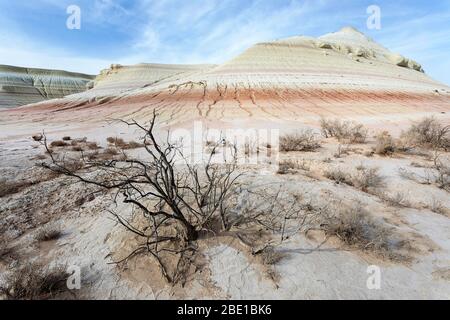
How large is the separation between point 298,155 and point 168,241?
3.44 meters

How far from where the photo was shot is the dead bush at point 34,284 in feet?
6.74

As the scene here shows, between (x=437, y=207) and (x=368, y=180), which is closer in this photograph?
(x=437, y=207)

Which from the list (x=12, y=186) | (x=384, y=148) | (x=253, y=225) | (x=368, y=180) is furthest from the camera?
(x=384, y=148)

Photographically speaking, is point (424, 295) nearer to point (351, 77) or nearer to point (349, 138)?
point (349, 138)

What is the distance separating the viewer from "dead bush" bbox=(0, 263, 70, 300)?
80.9 inches

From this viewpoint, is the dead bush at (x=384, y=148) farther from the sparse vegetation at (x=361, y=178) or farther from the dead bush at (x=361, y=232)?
the dead bush at (x=361, y=232)

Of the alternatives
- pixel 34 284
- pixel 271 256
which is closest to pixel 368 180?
pixel 271 256

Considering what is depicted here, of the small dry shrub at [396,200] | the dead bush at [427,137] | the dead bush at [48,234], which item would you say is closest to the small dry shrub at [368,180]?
the small dry shrub at [396,200]

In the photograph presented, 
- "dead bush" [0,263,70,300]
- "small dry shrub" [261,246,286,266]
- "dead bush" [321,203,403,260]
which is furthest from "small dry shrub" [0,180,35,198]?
"dead bush" [321,203,403,260]

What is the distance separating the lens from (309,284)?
2.20 meters

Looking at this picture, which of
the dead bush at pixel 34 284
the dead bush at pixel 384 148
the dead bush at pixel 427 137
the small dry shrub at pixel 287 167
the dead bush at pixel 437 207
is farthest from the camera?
the dead bush at pixel 427 137

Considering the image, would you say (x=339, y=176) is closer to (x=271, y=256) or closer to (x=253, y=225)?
(x=253, y=225)

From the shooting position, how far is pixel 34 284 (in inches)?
81.9
